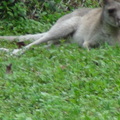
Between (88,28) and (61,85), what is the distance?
3.00 m

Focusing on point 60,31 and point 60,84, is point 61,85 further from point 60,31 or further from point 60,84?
point 60,31

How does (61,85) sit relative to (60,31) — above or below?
above

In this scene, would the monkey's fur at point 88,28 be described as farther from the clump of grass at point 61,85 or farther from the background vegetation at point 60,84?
the clump of grass at point 61,85

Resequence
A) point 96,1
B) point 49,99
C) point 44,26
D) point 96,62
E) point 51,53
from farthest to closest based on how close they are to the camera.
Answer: point 96,1
point 44,26
point 51,53
point 96,62
point 49,99

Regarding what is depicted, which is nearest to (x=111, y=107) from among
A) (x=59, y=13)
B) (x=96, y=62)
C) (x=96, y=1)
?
(x=96, y=62)

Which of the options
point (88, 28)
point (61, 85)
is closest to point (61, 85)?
point (61, 85)

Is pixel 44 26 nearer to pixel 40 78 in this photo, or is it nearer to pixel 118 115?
pixel 40 78

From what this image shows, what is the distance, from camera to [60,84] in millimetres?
6820

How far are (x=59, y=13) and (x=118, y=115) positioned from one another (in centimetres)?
623

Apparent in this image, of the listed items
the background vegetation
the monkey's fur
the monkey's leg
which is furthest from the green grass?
the monkey's leg

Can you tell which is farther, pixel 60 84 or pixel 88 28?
pixel 88 28

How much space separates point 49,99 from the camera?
20.2 ft

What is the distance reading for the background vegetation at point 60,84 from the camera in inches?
228

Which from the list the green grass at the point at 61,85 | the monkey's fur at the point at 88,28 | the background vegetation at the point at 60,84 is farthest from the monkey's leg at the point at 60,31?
the green grass at the point at 61,85
